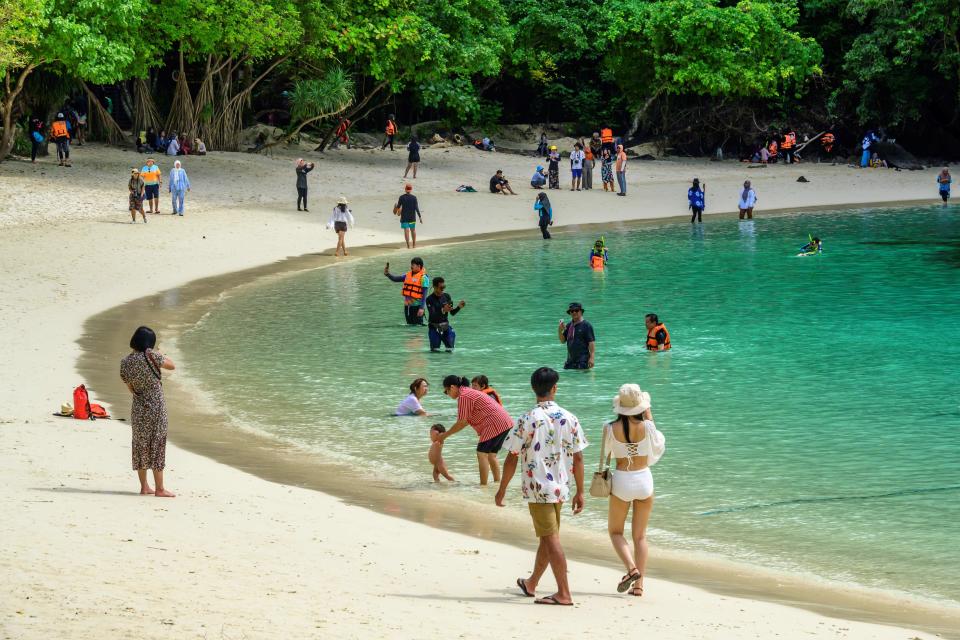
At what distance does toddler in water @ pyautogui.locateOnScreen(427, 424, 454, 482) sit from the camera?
533 inches

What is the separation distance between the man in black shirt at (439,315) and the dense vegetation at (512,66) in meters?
20.7

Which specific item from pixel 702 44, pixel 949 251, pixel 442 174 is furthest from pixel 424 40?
pixel 949 251

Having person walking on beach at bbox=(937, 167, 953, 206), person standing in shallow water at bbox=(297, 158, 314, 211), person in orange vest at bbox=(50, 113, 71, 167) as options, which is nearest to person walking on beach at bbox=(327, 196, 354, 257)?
person standing in shallow water at bbox=(297, 158, 314, 211)

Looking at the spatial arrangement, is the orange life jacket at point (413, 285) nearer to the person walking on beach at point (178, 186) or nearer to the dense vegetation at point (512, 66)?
the person walking on beach at point (178, 186)

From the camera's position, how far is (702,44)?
54625 mm

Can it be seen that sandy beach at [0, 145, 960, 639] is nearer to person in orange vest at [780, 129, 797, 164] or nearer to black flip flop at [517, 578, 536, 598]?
black flip flop at [517, 578, 536, 598]

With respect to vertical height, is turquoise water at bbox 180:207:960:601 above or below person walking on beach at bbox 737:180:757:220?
below

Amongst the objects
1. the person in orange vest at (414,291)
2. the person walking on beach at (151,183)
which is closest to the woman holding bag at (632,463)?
the person in orange vest at (414,291)

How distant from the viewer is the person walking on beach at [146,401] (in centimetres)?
1143

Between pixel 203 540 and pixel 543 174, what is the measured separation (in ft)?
125

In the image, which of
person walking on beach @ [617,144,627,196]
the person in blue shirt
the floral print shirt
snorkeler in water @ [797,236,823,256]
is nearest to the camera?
the floral print shirt

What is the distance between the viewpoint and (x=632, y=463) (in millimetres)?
9375

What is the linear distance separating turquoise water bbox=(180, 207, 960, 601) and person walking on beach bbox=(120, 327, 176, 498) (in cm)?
323

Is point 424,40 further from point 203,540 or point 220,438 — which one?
point 203,540
